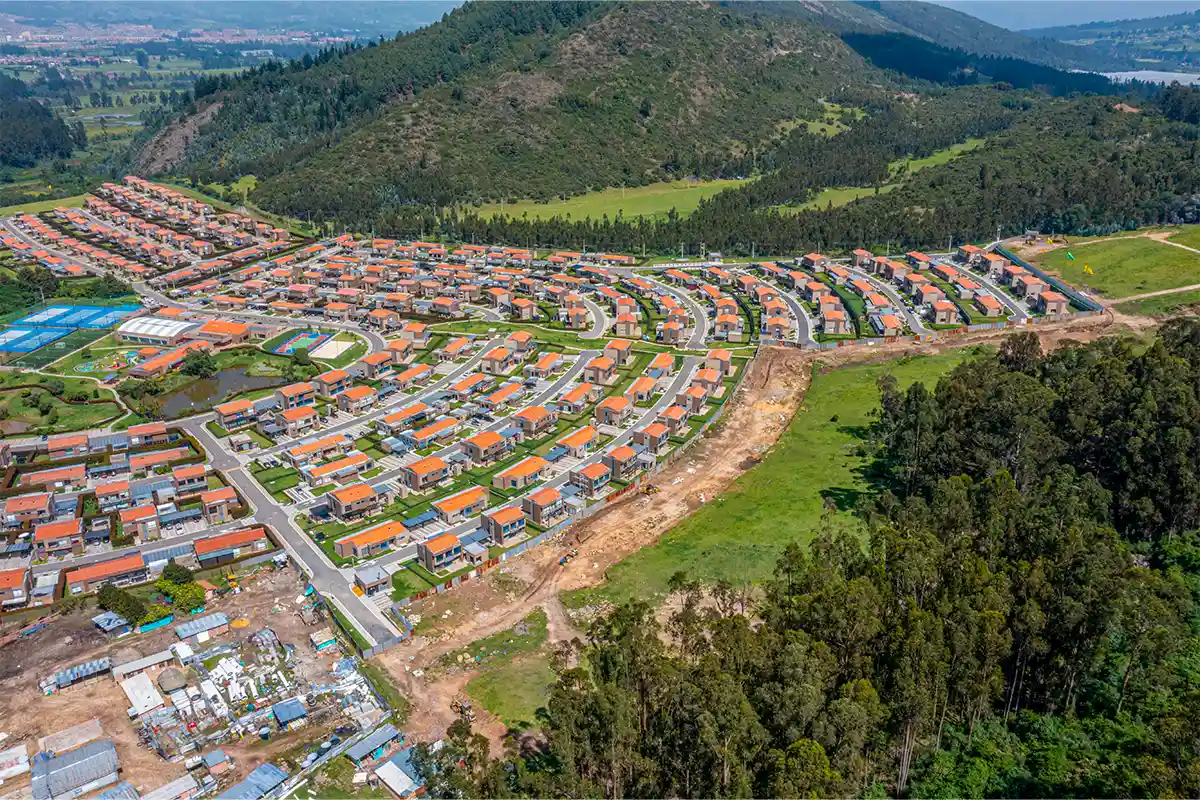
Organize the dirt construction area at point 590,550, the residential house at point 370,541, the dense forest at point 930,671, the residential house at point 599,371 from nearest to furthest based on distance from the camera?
the dense forest at point 930,671, the dirt construction area at point 590,550, the residential house at point 370,541, the residential house at point 599,371

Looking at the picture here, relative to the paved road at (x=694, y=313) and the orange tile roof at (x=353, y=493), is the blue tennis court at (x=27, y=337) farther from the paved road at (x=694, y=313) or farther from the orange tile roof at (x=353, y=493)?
the paved road at (x=694, y=313)

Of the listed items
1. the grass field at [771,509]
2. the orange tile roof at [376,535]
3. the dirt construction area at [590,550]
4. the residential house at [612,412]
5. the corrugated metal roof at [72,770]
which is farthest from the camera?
the residential house at [612,412]

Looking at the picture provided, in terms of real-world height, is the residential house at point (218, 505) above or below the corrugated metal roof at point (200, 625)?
above

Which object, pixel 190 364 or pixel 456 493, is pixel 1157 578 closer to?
pixel 456 493

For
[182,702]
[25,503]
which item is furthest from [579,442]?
[25,503]

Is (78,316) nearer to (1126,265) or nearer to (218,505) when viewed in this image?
(218,505)

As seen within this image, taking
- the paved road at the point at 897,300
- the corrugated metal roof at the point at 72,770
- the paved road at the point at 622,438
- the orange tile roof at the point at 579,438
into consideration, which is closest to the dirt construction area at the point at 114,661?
the corrugated metal roof at the point at 72,770

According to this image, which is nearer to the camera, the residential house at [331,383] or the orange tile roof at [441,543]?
the orange tile roof at [441,543]

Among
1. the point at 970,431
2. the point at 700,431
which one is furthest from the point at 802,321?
the point at 970,431
